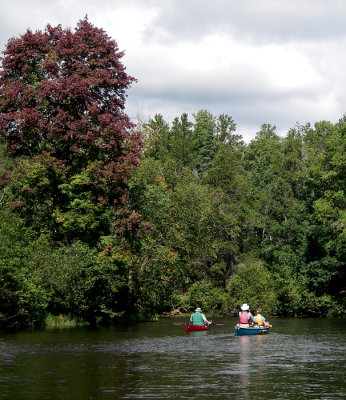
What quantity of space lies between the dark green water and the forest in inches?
269

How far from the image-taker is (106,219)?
143 feet

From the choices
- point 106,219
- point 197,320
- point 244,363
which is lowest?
Result: point 244,363

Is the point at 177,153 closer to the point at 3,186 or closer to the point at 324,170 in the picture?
the point at 324,170

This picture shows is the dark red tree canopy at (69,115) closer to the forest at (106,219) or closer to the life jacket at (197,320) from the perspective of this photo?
the forest at (106,219)

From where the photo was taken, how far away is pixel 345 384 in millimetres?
18328

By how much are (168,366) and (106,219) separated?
22.3m

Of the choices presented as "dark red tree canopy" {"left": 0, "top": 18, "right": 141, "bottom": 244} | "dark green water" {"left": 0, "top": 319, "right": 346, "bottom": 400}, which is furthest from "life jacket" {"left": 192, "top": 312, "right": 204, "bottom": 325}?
"dark red tree canopy" {"left": 0, "top": 18, "right": 141, "bottom": 244}

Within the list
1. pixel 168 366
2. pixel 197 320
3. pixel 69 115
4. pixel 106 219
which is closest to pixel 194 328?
pixel 197 320

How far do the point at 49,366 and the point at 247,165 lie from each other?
271 feet

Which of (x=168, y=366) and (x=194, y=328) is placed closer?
(x=168, y=366)

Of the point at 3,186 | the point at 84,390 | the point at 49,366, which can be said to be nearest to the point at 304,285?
the point at 3,186

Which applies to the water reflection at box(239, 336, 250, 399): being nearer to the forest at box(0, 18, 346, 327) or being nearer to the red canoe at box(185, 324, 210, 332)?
the red canoe at box(185, 324, 210, 332)

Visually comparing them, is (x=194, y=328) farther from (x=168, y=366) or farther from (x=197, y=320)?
(x=168, y=366)

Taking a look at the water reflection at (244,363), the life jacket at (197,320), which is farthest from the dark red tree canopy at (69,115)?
the water reflection at (244,363)
